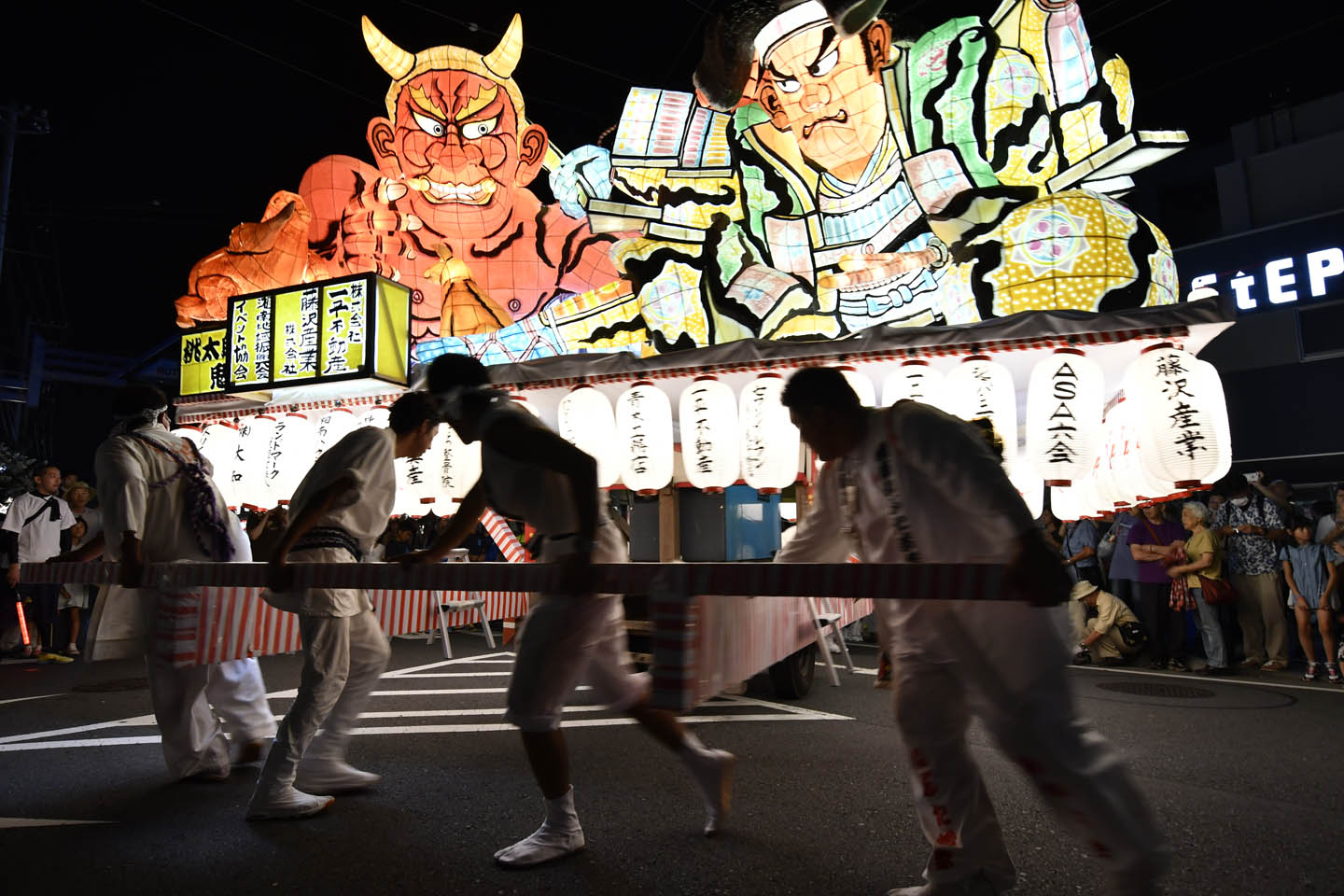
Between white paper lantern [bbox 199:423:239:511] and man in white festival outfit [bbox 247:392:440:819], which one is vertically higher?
white paper lantern [bbox 199:423:239:511]

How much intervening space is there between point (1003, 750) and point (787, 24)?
9.69 m

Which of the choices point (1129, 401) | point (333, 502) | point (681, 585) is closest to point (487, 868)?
point (681, 585)

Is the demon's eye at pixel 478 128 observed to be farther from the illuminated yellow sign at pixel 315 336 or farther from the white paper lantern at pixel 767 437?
the white paper lantern at pixel 767 437

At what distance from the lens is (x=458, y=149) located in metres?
13.2

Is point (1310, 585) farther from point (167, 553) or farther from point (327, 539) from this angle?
point (167, 553)

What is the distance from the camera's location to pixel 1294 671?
9078 mm

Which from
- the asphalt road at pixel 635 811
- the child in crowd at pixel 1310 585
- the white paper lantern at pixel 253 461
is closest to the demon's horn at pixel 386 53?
the white paper lantern at pixel 253 461

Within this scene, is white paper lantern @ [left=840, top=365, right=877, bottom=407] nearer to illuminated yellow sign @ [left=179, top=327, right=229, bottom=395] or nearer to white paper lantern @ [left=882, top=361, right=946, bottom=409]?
white paper lantern @ [left=882, top=361, right=946, bottom=409]

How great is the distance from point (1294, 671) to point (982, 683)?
31.1ft

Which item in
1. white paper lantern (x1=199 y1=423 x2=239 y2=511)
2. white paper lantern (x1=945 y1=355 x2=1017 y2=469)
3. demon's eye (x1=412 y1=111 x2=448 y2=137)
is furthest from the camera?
demon's eye (x1=412 y1=111 x2=448 y2=137)

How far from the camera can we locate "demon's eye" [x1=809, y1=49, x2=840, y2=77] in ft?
31.4

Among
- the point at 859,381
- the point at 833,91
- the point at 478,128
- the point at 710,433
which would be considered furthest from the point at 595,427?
the point at 478,128

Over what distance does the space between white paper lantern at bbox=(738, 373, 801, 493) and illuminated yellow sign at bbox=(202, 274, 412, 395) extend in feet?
18.0

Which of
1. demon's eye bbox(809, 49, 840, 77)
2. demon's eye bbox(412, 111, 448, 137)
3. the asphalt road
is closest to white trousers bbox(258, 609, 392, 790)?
the asphalt road
